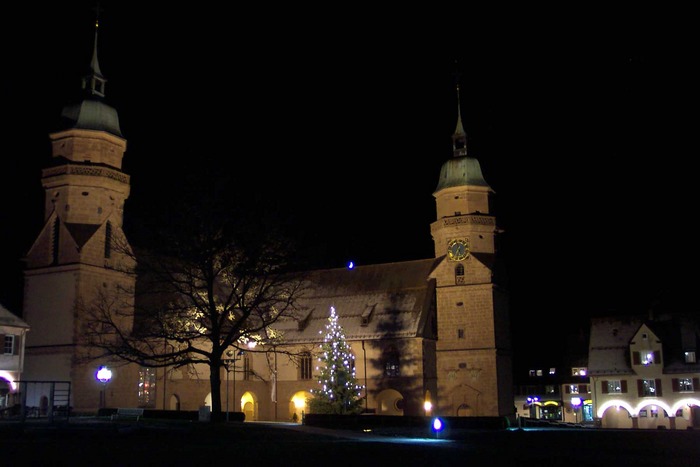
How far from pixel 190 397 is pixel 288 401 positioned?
27.0 feet

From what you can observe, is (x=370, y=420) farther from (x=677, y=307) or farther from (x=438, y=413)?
(x=677, y=307)

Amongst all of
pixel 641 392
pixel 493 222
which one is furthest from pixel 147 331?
pixel 641 392

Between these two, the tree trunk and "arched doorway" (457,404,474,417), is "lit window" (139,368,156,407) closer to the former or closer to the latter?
the tree trunk

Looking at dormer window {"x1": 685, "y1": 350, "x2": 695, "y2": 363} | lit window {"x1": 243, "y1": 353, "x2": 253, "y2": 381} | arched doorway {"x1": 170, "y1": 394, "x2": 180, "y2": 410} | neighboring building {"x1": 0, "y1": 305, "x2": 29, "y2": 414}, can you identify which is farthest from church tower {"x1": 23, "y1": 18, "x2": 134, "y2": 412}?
dormer window {"x1": 685, "y1": 350, "x2": 695, "y2": 363}

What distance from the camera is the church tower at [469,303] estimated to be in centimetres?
6044

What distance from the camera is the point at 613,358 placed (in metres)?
76.2

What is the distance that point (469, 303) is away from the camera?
6191cm

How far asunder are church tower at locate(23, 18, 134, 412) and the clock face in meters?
23.5

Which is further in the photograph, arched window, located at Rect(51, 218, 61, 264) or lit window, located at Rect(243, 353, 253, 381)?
lit window, located at Rect(243, 353, 253, 381)

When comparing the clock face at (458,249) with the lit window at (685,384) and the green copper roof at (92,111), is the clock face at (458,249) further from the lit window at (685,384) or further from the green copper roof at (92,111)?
the green copper roof at (92,111)

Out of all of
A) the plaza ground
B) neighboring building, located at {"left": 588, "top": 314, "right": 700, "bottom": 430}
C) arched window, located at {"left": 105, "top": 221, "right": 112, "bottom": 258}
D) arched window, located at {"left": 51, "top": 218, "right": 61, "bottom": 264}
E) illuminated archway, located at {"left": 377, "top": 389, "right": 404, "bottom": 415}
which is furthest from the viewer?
neighboring building, located at {"left": 588, "top": 314, "right": 700, "bottom": 430}

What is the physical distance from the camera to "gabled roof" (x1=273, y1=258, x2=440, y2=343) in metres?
62.6

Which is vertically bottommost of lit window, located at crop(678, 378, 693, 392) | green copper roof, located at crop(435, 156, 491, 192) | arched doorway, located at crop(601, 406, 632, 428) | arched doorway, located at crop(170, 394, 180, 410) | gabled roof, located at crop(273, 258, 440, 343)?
arched doorway, located at crop(601, 406, 632, 428)

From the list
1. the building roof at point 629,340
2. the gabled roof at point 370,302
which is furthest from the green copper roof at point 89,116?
the building roof at point 629,340
